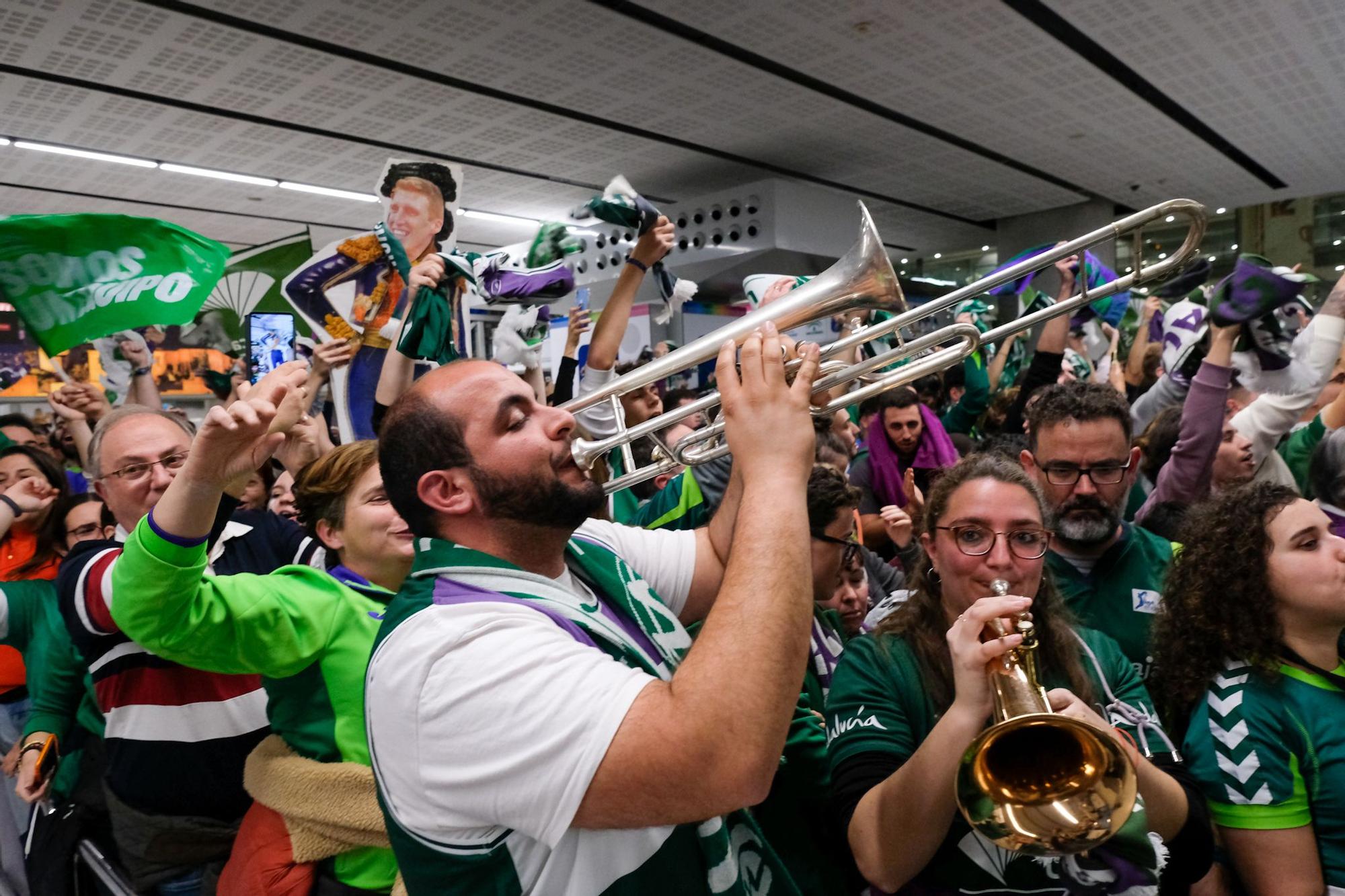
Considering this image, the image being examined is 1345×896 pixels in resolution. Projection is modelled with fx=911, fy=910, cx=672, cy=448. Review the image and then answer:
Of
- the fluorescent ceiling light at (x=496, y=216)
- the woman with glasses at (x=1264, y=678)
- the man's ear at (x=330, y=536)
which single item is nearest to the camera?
the woman with glasses at (x=1264, y=678)

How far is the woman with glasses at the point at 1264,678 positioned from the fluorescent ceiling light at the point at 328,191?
27.6 ft

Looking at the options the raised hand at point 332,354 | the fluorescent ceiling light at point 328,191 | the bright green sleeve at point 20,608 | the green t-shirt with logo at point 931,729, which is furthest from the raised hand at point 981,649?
the fluorescent ceiling light at point 328,191

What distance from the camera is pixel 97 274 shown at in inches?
106

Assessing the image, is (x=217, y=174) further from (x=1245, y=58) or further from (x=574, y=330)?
(x=1245, y=58)

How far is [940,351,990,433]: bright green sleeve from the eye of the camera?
503 centimetres

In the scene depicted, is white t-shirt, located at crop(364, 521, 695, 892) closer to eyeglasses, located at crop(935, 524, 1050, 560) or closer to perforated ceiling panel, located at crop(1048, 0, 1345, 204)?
eyeglasses, located at crop(935, 524, 1050, 560)

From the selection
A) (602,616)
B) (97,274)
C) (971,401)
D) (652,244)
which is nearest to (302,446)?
(97,274)

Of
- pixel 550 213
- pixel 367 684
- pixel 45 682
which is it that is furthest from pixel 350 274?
pixel 550 213

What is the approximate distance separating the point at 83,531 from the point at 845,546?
103 inches

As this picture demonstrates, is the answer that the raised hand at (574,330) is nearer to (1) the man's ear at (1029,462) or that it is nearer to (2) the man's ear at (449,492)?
(1) the man's ear at (1029,462)

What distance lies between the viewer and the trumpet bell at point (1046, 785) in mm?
1230

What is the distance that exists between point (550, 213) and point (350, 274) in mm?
7381

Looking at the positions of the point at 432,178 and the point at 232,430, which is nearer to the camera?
the point at 232,430

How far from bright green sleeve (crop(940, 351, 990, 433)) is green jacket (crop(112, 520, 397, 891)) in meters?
3.90
